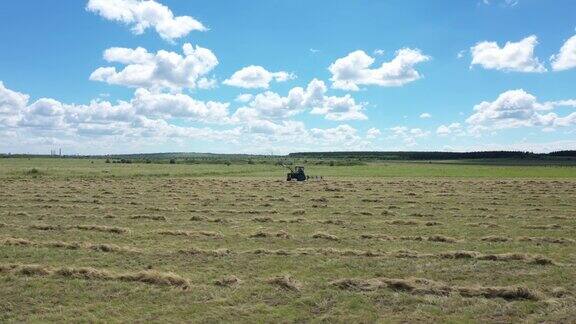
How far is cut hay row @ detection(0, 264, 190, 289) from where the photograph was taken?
1118 cm

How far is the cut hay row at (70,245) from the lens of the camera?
586 inches

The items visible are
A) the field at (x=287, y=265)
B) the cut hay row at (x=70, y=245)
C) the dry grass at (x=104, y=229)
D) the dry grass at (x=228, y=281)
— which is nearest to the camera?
A: the field at (x=287, y=265)

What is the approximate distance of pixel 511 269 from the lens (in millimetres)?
12703

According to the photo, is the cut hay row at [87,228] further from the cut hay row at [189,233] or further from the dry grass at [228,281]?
the dry grass at [228,281]

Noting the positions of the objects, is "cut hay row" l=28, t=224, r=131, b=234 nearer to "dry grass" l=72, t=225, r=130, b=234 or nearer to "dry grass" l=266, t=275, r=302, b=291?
"dry grass" l=72, t=225, r=130, b=234

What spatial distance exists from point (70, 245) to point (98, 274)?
13.9 ft

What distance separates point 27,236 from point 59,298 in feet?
27.4

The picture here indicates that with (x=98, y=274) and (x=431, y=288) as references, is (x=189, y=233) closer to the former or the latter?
(x=98, y=274)

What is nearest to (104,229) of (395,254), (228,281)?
(228,281)

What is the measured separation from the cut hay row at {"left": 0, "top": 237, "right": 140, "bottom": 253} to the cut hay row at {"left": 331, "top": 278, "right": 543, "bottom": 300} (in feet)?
21.8

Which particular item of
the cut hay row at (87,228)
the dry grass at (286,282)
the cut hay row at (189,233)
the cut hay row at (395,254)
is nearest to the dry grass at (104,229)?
the cut hay row at (87,228)

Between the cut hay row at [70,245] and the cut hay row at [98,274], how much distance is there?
8.68 feet

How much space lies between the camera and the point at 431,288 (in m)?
10.7

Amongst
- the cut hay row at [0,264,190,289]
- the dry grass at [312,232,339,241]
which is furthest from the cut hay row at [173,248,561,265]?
the cut hay row at [0,264,190,289]
